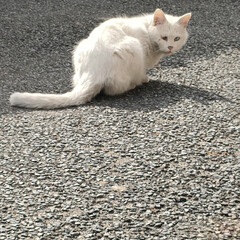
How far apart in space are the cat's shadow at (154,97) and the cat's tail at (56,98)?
128 mm

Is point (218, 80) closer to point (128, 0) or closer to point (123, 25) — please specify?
point (123, 25)

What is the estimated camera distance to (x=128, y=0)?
33.5 ft

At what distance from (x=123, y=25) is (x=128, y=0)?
3.91 metres

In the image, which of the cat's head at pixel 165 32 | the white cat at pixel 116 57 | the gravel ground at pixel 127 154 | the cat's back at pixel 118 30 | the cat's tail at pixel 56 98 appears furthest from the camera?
the cat's head at pixel 165 32

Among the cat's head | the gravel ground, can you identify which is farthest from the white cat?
the gravel ground

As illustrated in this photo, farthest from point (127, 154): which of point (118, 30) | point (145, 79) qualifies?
point (118, 30)

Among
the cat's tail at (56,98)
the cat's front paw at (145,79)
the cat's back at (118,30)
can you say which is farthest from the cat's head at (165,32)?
the cat's tail at (56,98)

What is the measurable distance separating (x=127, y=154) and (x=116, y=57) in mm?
1556

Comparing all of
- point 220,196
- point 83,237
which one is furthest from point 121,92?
point 83,237

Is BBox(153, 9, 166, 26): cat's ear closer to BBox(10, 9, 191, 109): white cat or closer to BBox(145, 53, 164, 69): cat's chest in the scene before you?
BBox(10, 9, 191, 109): white cat

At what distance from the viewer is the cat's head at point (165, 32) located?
641 centimetres

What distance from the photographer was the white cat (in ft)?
19.1

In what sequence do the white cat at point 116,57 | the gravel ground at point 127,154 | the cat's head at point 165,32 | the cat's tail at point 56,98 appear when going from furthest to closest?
the cat's head at point 165,32 < the white cat at point 116,57 < the cat's tail at point 56,98 < the gravel ground at point 127,154

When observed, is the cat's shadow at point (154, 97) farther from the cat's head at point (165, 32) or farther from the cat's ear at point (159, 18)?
the cat's ear at point (159, 18)
